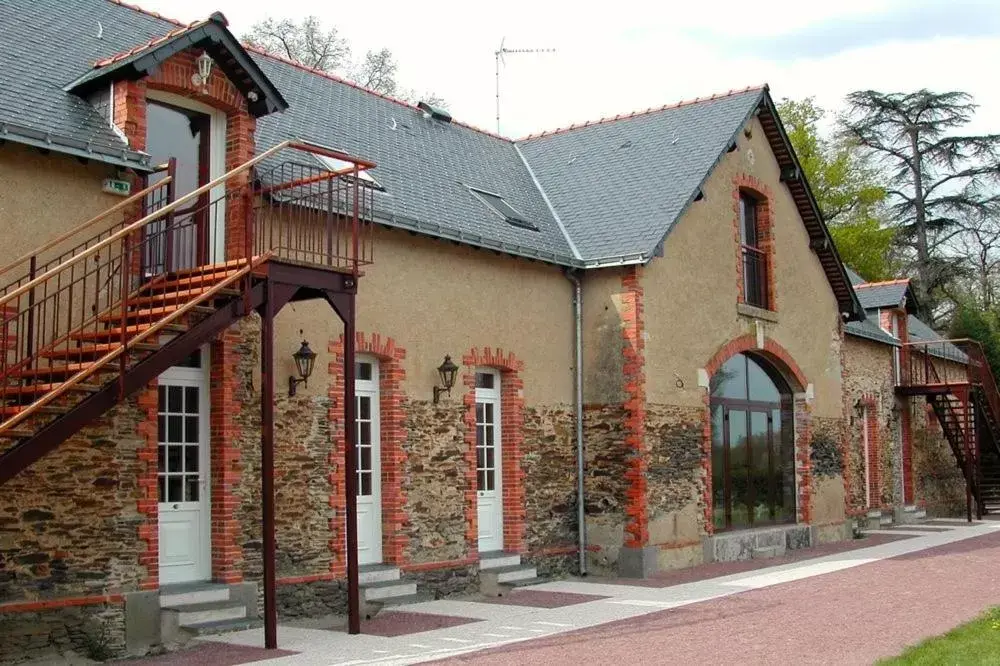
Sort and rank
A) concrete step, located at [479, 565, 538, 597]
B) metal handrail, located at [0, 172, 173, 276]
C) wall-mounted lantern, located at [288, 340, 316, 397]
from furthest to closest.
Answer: concrete step, located at [479, 565, 538, 597]
wall-mounted lantern, located at [288, 340, 316, 397]
metal handrail, located at [0, 172, 173, 276]

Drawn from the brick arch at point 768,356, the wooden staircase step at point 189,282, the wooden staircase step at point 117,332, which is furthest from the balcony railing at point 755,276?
the wooden staircase step at point 117,332

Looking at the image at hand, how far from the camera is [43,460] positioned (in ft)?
31.0

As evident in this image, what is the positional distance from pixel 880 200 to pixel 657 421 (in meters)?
29.4

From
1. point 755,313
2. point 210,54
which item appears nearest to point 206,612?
point 210,54

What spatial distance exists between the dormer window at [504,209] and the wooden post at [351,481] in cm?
570

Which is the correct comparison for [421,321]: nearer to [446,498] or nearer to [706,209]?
[446,498]

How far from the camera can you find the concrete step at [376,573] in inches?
493

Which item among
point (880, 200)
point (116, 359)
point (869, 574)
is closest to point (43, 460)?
point (116, 359)

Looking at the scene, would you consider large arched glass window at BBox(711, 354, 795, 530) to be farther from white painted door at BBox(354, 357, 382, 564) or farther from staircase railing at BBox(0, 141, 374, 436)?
staircase railing at BBox(0, 141, 374, 436)

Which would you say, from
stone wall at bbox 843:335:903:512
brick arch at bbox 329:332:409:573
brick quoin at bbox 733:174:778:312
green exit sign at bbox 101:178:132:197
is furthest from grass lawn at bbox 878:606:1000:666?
stone wall at bbox 843:335:903:512

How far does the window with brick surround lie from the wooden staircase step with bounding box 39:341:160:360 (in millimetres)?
12002

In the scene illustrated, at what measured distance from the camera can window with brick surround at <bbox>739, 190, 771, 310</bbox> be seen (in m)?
19.1

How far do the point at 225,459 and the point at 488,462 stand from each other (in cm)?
476

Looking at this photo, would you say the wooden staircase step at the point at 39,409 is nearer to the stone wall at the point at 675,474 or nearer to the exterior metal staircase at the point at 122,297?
the exterior metal staircase at the point at 122,297
